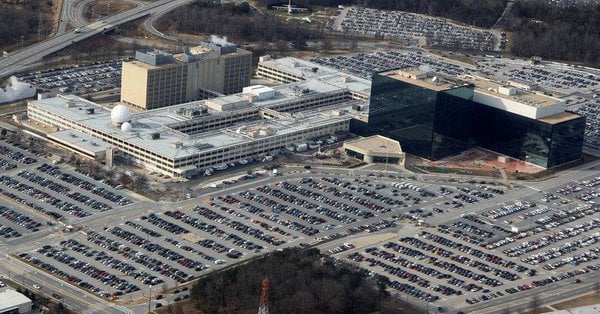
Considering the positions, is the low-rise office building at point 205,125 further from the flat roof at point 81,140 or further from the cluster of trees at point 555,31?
the cluster of trees at point 555,31

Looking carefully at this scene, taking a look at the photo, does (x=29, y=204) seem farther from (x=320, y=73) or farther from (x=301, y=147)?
(x=320, y=73)

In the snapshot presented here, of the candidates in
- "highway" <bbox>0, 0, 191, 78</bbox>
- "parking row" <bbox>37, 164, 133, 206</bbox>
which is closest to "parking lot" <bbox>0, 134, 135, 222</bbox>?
"parking row" <bbox>37, 164, 133, 206</bbox>

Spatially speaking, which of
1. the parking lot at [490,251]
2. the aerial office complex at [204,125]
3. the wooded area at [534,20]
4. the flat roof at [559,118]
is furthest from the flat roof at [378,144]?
the wooded area at [534,20]

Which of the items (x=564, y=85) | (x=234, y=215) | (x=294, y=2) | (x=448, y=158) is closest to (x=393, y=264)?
(x=234, y=215)

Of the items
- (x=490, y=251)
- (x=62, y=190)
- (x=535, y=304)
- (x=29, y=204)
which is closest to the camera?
(x=535, y=304)

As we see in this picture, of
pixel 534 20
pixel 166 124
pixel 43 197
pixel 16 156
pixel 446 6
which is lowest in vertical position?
pixel 43 197

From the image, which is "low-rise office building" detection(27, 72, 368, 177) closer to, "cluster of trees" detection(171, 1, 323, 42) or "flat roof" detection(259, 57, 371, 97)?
"flat roof" detection(259, 57, 371, 97)

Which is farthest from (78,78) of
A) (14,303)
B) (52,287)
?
(14,303)

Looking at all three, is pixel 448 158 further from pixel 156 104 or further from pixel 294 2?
pixel 294 2
